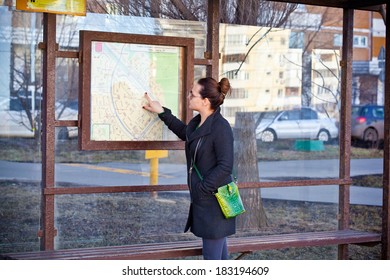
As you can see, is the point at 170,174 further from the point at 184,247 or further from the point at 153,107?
the point at 153,107

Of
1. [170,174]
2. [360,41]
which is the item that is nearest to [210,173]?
[170,174]

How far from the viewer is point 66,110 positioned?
876 cm

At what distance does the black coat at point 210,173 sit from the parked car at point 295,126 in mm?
4479

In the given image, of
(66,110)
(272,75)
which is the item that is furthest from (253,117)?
(66,110)

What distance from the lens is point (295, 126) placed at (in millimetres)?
12336

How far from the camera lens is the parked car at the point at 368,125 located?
2412cm

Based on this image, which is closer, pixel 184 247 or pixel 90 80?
pixel 90 80

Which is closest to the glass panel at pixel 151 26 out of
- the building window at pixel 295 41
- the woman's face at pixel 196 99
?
the woman's face at pixel 196 99

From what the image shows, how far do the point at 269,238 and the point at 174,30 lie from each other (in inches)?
81.9

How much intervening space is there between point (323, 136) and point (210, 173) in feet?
24.7

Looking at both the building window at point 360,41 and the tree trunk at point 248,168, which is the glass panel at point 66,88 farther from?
the building window at point 360,41

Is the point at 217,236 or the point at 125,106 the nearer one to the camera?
the point at 217,236

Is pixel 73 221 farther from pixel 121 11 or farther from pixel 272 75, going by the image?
pixel 272 75

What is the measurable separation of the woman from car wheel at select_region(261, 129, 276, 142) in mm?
5098
